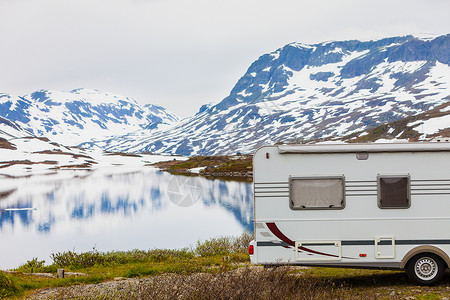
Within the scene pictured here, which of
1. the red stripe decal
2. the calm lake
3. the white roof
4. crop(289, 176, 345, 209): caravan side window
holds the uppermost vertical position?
the white roof

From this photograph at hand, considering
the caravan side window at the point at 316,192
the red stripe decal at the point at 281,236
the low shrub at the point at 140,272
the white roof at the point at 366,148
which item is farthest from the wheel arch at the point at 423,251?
the low shrub at the point at 140,272

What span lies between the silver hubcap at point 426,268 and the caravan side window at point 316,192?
277 centimetres

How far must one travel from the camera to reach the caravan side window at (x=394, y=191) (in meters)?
11.1

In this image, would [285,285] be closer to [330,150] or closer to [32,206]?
[330,150]

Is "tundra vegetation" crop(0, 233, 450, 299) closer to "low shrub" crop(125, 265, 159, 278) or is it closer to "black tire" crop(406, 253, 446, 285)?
"low shrub" crop(125, 265, 159, 278)

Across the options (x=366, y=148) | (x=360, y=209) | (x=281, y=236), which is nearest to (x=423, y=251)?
(x=360, y=209)

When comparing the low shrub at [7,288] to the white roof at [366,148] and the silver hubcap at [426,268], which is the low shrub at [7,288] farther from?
the silver hubcap at [426,268]

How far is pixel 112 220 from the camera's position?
48.4 meters

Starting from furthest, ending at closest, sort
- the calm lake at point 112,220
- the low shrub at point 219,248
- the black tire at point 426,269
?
1. the calm lake at point 112,220
2. the low shrub at point 219,248
3. the black tire at point 426,269

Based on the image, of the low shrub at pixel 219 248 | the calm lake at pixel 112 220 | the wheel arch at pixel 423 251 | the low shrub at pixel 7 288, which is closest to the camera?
the low shrub at pixel 7 288

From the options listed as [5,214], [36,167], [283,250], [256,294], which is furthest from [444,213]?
[36,167]

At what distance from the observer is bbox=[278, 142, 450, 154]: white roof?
11211mm

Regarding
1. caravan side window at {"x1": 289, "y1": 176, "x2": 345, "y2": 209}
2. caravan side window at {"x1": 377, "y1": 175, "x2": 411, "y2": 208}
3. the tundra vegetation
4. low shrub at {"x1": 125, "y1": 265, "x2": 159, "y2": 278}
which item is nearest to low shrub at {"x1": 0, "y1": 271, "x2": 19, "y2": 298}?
the tundra vegetation

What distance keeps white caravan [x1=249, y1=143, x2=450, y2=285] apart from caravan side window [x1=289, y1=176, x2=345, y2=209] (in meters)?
0.03
